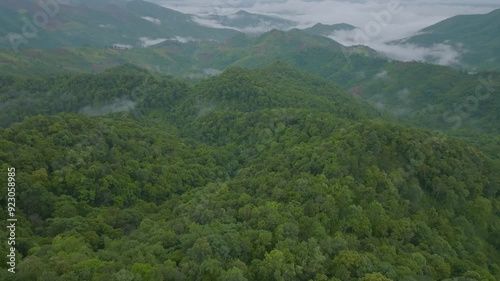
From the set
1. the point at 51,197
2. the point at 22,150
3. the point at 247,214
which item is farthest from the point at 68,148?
the point at 247,214

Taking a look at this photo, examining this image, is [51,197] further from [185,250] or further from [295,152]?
[295,152]

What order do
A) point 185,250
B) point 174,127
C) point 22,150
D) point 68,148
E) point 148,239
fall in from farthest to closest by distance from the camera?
point 174,127 < point 68,148 < point 22,150 < point 148,239 < point 185,250

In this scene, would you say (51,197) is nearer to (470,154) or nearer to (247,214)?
(247,214)

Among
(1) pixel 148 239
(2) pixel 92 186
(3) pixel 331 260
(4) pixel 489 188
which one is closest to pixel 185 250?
(1) pixel 148 239

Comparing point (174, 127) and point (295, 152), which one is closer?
point (295, 152)

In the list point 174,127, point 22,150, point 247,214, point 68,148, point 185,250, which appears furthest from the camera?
point 174,127

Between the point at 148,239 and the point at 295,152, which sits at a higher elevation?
the point at 295,152
